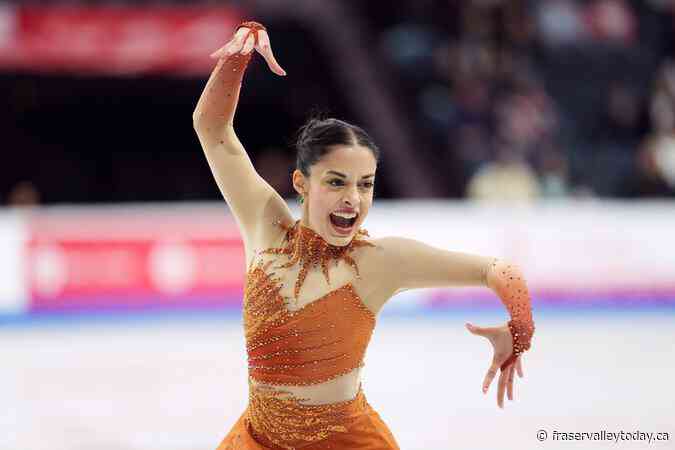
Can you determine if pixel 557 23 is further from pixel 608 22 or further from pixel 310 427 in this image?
pixel 310 427

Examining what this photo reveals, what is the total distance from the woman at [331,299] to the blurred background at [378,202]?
16.8 inches

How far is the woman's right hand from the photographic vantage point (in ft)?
8.97

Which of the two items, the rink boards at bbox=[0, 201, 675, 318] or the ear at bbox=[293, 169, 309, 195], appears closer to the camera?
the ear at bbox=[293, 169, 309, 195]

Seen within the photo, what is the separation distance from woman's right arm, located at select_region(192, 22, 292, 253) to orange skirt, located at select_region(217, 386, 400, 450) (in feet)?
1.56

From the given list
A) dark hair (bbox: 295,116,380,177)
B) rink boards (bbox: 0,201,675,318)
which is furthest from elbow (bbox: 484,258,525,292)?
rink boards (bbox: 0,201,675,318)

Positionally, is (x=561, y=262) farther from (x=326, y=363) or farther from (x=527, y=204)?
(x=326, y=363)

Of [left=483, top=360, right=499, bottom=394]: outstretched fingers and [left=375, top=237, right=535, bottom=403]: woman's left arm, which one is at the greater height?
[left=375, top=237, right=535, bottom=403]: woman's left arm

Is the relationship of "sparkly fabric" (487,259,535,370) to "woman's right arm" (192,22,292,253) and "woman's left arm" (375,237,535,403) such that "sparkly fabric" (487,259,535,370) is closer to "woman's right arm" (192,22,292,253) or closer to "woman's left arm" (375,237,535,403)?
"woman's left arm" (375,237,535,403)

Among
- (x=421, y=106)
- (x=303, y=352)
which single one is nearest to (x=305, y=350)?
(x=303, y=352)

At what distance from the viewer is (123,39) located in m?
10.6

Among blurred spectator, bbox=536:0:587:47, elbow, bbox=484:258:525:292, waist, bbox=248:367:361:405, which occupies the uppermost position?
blurred spectator, bbox=536:0:587:47

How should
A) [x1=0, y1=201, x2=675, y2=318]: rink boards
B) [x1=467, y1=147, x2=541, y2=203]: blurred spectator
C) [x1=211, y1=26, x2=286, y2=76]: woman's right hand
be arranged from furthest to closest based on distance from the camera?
1. [x1=467, y1=147, x2=541, y2=203]: blurred spectator
2. [x1=0, y1=201, x2=675, y2=318]: rink boards
3. [x1=211, y1=26, x2=286, y2=76]: woman's right hand

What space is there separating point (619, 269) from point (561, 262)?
58 cm

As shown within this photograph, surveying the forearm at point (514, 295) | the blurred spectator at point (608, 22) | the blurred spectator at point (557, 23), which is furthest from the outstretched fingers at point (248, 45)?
the blurred spectator at point (608, 22)
